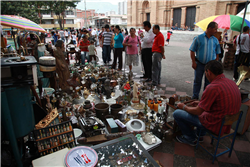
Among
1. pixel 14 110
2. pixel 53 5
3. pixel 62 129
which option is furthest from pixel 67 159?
pixel 53 5

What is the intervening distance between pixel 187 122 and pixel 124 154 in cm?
113

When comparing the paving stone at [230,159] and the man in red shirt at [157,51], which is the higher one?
the man in red shirt at [157,51]

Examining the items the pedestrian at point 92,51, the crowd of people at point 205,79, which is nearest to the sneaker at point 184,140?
the crowd of people at point 205,79

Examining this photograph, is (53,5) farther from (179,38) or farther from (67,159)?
(67,159)

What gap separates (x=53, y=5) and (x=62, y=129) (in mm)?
34456

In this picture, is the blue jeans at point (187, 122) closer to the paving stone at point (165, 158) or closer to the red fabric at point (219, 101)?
the red fabric at point (219, 101)

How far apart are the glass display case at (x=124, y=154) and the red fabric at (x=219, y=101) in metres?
0.99

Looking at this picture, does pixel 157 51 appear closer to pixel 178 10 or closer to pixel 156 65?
pixel 156 65

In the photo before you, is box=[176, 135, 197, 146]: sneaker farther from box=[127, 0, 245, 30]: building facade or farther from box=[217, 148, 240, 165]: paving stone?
box=[127, 0, 245, 30]: building facade

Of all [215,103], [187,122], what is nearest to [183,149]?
[187,122]

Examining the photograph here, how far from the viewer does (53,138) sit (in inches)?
78.8

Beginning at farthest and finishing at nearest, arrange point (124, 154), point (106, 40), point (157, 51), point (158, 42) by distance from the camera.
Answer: point (106, 40), point (157, 51), point (158, 42), point (124, 154)

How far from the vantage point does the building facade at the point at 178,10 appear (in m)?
16.7

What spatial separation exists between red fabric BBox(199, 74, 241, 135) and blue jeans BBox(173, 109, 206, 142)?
185 mm
